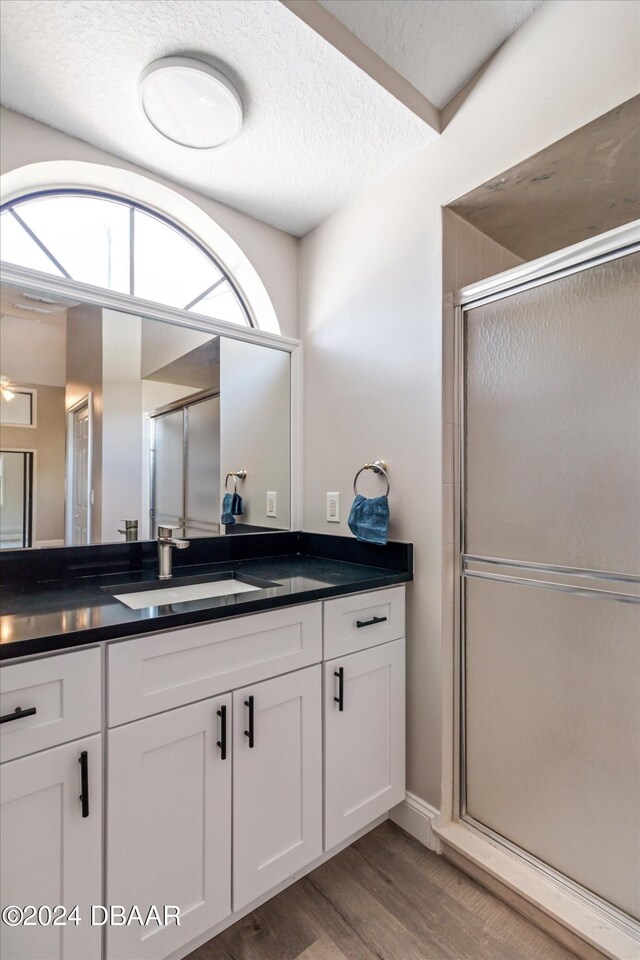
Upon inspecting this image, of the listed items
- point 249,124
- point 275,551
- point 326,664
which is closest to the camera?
point 326,664

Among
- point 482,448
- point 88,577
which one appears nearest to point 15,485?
point 88,577

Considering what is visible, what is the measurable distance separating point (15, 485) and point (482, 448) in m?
1.55

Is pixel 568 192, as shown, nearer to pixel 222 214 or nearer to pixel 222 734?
pixel 222 214

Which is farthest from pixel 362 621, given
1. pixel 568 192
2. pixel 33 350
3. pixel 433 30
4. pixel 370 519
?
pixel 433 30

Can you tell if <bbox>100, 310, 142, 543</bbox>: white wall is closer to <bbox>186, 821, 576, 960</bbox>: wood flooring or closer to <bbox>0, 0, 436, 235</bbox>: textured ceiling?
<bbox>0, 0, 436, 235</bbox>: textured ceiling

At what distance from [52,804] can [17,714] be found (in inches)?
9.1

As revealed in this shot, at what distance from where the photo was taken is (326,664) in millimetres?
1479

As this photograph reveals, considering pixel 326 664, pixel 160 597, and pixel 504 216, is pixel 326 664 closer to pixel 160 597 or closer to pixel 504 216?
pixel 160 597

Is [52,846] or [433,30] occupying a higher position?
[433,30]

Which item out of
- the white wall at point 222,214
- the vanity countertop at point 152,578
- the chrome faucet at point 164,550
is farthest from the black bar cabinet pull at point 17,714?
the white wall at point 222,214

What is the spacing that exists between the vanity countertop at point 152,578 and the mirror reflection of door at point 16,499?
0.16 ft

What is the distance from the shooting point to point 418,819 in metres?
1.67

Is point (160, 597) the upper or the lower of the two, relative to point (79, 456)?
lower

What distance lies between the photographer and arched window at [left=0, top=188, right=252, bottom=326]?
165cm
